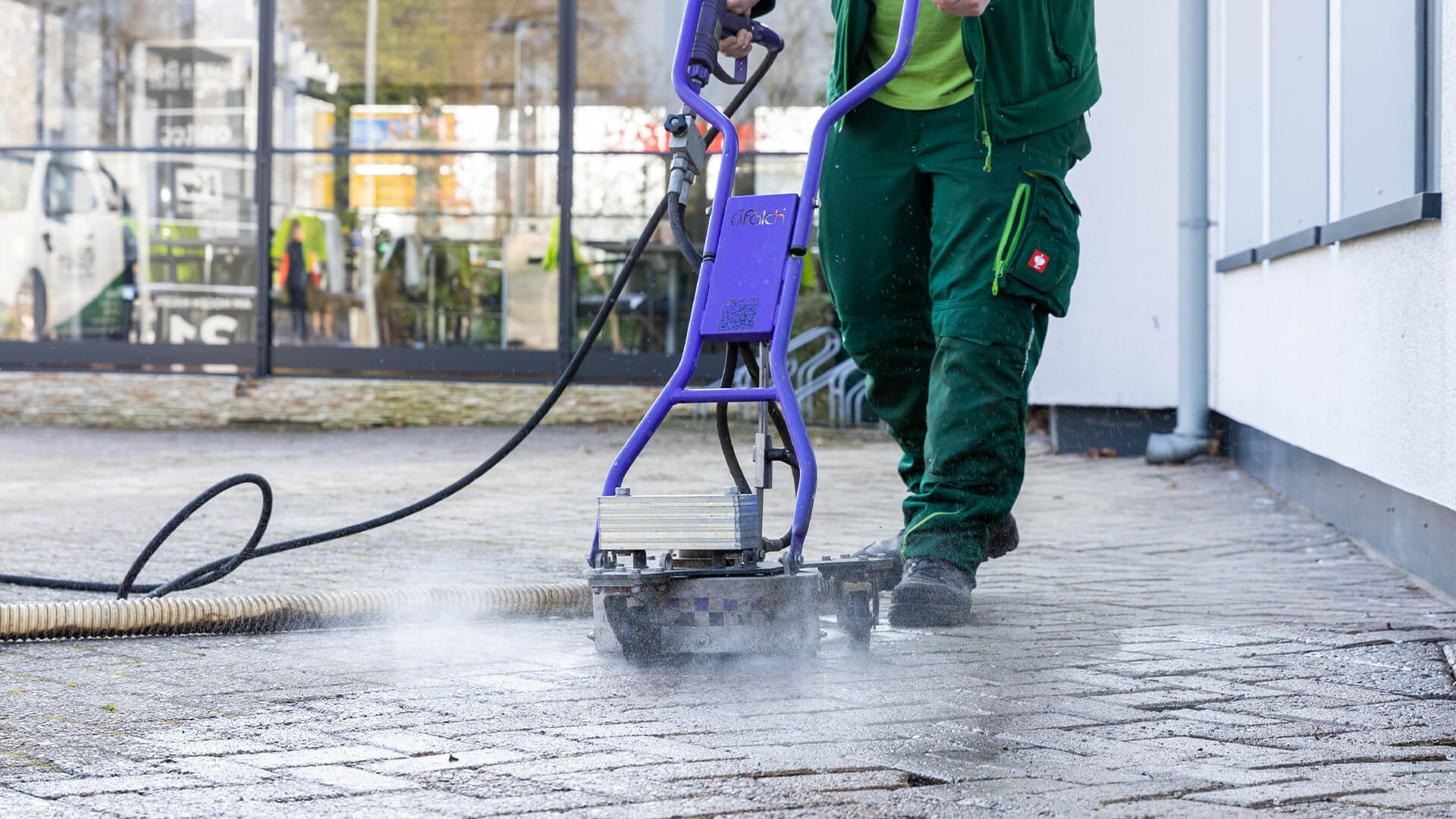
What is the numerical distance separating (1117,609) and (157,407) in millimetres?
10506

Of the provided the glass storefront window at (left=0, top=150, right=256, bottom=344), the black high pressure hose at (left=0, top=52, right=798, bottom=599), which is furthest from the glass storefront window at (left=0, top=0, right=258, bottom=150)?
the black high pressure hose at (left=0, top=52, right=798, bottom=599)

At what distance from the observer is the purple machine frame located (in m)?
3.06

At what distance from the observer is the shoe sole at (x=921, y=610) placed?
3518 mm

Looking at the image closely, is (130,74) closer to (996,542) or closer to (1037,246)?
(996,542)

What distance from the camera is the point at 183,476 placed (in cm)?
823

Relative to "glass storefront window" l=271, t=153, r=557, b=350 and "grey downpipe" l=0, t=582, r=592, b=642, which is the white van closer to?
"glass storefront window" l=271, t=153, r=557, b=350

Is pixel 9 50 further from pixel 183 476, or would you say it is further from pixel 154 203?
pixel 183 476

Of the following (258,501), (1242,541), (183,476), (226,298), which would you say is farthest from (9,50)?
(1242,541)

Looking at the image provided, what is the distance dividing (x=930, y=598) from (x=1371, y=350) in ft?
6.50

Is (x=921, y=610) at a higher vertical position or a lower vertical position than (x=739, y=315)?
lower

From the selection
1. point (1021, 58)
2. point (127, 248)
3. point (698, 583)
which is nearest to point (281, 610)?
point (698, 583)

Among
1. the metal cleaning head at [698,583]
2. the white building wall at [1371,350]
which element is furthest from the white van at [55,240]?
the metal cleaning head at [698,583]

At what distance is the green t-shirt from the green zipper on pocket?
28 centimetres

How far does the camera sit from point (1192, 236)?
8.62 metres
